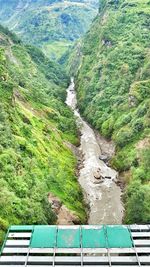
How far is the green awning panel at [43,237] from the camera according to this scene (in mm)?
81125

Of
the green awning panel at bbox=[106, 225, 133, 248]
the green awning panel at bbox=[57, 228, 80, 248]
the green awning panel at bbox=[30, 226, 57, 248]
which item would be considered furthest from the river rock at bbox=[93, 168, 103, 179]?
the green awning panel at bbox=[57, 228, 80, 248]

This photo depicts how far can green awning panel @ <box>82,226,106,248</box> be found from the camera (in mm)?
81625

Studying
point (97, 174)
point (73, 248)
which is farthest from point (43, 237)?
point (97, 174)

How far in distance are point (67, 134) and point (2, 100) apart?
49.6m

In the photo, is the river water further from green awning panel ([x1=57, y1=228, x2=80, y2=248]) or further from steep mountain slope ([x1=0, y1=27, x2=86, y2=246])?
green awning panel ([x1=57, y1=228, x2=80, y2=248])

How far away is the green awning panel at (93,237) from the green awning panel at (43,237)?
5875 millimetres

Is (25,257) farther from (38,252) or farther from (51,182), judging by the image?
(51,182)

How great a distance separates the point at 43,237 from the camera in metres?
83.3

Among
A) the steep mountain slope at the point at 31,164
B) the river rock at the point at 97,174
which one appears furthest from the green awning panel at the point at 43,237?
the river rock at the point at 97,174

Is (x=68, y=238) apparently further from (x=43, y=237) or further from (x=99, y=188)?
(x=99, y=188)

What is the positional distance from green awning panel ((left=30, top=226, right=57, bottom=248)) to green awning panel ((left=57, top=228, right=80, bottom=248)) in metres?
1.14

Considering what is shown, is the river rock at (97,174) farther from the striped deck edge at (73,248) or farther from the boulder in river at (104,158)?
the striped deck edge at (73,248)

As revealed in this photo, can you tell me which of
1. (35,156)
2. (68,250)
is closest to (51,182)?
(35,156)

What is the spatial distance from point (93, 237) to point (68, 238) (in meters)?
4.88
